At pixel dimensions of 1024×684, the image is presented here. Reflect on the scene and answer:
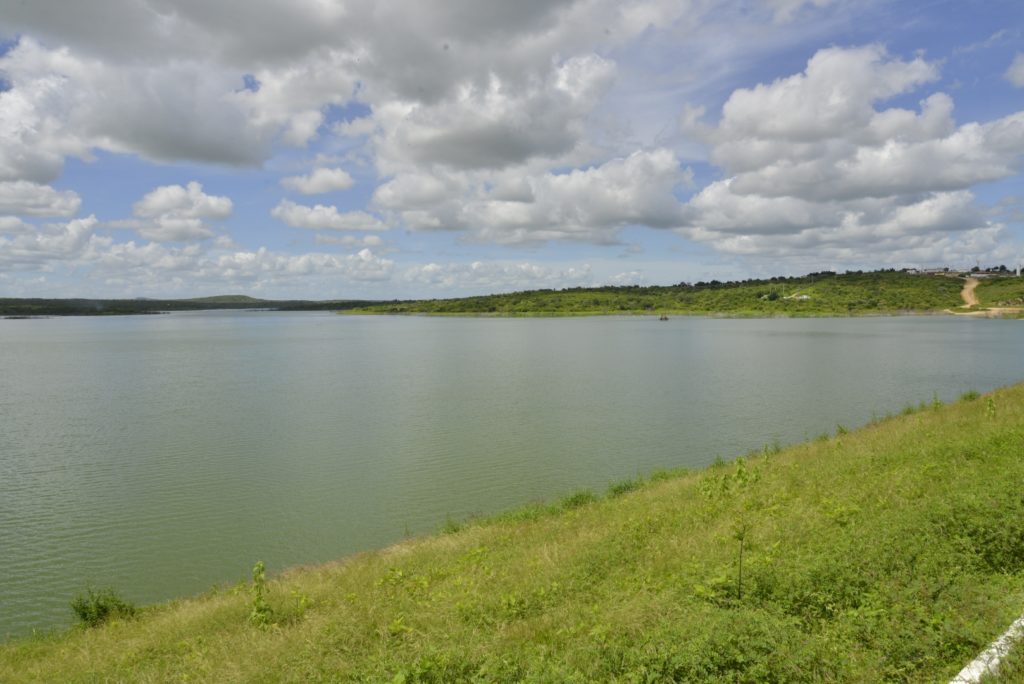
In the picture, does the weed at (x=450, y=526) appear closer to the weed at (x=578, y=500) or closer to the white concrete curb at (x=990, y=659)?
the weed at (x=578, y=500)

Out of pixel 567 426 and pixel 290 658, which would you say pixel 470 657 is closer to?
pixel 290 658

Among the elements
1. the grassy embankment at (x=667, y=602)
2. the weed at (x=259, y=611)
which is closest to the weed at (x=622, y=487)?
the grassy embankment at (x=667, y=602)

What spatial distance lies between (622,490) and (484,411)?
20.2 meters

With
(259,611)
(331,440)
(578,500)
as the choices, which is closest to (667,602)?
(259,611)

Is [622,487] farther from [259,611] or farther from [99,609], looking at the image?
[99,609]

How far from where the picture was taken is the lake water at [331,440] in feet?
64.3

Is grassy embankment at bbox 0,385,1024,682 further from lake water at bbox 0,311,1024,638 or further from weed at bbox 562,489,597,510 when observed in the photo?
lake water at bbox 0,311,1024,638

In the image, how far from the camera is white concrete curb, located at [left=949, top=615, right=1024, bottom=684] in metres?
6.71

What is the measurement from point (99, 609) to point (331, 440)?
64.4 feet

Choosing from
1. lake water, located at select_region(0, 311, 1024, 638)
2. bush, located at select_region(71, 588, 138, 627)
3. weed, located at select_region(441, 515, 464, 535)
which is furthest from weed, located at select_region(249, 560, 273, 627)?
weed, located at select_region(441, 515, 464, 535)

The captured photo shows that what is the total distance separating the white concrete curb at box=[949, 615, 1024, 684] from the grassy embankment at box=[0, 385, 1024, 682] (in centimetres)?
28

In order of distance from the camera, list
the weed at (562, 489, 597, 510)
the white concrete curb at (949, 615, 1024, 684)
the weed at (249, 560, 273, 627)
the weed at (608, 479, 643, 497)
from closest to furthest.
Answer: the white concrete curb at (949, 615, 1024, 684) < the weed at (249, 560, 273, 627) < the weed at (562, 489, 597, 510) < the weed at (608, 479, 643, 497)

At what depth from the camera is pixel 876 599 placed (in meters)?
8.98

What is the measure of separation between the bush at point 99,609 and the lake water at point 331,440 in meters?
1.34
